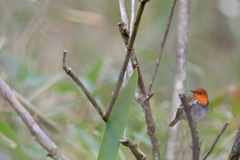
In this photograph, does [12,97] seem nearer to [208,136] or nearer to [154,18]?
[208,136]

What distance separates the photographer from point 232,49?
3.31 metres

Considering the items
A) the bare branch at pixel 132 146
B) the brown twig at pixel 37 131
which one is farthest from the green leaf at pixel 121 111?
the brown twig at pixel 37 131

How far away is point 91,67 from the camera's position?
1992 mm

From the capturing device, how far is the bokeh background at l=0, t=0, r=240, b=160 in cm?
154

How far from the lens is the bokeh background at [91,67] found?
154 cm

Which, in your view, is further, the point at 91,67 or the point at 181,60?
the point at 91,67

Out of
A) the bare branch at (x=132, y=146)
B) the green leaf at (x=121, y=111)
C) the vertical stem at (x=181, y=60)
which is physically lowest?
the bare branch at (x=132, y=146)

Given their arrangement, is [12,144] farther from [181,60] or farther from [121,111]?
[181,60]

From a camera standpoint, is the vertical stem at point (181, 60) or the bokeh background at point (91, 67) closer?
the vertical stem at point (181, 60)

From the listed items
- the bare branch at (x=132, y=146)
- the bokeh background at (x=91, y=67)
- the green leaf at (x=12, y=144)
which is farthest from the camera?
the bokeh background at (x=91, y=67)

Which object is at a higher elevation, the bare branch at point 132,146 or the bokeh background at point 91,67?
the bokeh background at point 91,67

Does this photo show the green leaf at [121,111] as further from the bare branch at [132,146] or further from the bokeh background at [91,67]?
the bokeh background at [91,67]

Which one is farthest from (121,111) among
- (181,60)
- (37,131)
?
(181,60)

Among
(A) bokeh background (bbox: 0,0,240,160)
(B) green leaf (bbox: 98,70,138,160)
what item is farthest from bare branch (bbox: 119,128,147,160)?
(A) bokeh background (bbox: 0,0,240,160)
